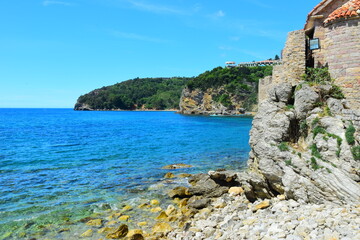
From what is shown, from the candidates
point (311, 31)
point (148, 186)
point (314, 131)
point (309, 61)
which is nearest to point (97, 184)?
point (148, 186)

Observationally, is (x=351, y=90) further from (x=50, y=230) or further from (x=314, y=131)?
(x=50, y=230)

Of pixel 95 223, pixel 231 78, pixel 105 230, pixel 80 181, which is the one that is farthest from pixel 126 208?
pixel 231 78

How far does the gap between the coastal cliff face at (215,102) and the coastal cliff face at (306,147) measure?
329 ft

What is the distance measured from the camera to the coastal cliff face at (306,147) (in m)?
10.0

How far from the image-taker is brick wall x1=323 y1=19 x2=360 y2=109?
1272 cm

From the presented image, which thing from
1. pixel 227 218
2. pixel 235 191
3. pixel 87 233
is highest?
pixel 227 218

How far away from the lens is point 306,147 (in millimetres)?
11820

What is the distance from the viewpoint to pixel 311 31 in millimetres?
16859

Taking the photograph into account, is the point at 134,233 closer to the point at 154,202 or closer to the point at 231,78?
the point at 154,202

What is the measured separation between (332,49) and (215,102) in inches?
4232

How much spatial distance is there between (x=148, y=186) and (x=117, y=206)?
3.42 meters

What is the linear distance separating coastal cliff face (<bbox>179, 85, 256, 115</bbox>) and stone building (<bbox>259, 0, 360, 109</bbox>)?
97.6m

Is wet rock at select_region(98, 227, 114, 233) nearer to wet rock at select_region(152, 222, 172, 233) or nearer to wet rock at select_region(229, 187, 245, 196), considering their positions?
wet rock at select_region(152, 222, 172, 233)

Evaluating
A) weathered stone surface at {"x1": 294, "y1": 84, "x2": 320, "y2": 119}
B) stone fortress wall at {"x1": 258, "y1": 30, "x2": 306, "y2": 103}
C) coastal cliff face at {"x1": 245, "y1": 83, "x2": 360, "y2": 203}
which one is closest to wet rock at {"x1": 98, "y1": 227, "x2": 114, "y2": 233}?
coastal cliff face at {"x1": 245, "y1": 83, "x2": 360, "y2": 203}
